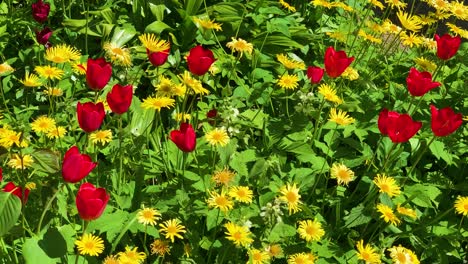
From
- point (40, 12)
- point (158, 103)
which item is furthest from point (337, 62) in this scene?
point (40, 12)

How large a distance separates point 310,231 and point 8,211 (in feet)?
2.66

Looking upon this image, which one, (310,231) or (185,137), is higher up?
(185,137)

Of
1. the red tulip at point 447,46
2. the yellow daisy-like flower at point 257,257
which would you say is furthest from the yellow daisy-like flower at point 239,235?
the red tulip at point 447,46

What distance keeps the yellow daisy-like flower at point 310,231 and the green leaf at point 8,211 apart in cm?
77

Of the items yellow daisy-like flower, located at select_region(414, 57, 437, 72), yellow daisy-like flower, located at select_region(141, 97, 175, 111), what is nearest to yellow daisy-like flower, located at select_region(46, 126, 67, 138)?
yellow daisy-like flower, located at select_region(141, 97, 175, 111)

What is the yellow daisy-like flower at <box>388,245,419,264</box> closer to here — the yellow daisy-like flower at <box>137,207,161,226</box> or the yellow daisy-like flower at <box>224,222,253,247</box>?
the yellow daisy-like flower at <box>224,222,253,247</box>

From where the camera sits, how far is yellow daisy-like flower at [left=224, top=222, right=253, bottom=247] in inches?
61.6

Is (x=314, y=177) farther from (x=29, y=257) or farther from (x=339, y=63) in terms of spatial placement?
(x=29, y=257)

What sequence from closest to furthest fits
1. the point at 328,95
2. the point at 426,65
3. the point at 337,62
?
the point at 337,62 < the point at 328,95 < the point at 426,65

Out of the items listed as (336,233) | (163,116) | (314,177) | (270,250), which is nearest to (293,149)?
(314,177)

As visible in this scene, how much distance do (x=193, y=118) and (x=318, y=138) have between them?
0.44m

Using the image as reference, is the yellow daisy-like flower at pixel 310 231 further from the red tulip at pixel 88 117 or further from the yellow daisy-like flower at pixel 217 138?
the red tulip at pixel 88 117

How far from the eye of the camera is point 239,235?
157 centimetres

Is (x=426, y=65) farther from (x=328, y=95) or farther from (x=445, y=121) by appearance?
(x=445, y=121)
